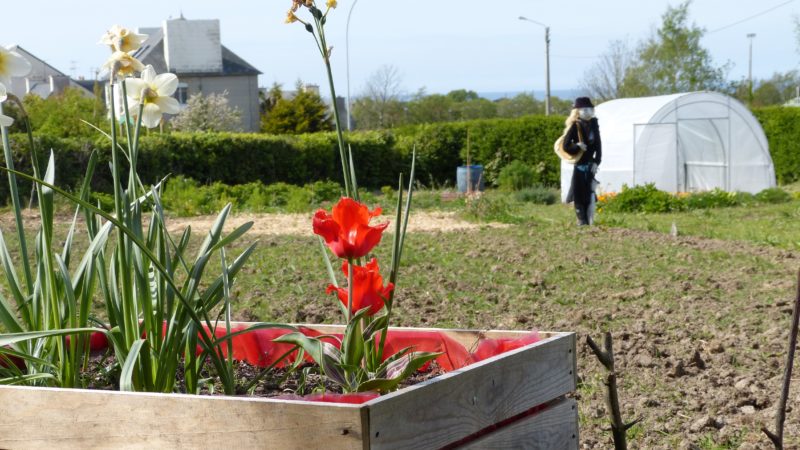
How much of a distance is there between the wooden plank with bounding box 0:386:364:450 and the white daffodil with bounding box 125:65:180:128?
0.83 m

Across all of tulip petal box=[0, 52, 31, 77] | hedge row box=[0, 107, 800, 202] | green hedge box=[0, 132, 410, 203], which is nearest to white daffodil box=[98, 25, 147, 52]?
tulip petal box=[0, 52, 31, 77]

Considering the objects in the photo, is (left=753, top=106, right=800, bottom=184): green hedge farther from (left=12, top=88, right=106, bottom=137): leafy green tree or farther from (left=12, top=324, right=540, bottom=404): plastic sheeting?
(left=12, top=324, right=540, bottom=404): plastic sheeting

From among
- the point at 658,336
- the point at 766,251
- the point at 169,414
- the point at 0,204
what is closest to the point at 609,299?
the point at 658,336

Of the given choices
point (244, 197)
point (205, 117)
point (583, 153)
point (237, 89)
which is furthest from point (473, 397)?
point (237, 89)

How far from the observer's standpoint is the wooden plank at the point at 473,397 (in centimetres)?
187

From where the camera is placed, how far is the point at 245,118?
44.7 meters

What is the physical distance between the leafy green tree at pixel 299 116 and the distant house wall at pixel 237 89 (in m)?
10.2

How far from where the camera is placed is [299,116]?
33.0 metres

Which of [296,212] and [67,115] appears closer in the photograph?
[296,212]

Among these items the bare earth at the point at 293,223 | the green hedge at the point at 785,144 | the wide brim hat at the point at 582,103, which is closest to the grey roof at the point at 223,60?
the green hedge at the point at 785,144

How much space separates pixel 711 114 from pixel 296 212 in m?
8.65

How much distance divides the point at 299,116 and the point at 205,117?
3.88 metres

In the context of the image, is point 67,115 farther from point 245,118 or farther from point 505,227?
point 245,118

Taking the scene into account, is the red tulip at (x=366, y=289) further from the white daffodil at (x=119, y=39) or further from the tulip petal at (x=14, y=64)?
the tulip petal at (x=14, y=64)
